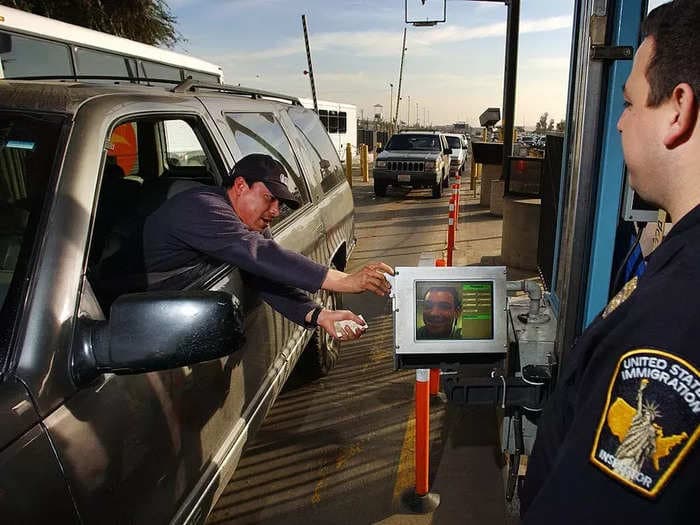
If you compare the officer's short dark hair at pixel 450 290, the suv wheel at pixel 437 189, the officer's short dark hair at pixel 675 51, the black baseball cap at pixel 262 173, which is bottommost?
the suv wheel at pixel 437 189

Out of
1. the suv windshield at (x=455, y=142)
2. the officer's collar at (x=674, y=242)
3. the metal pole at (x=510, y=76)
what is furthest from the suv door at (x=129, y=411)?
the suv windshield at (x=455, y=142)

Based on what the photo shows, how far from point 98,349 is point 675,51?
1422mm

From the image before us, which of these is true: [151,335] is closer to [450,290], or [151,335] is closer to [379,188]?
[450,290]

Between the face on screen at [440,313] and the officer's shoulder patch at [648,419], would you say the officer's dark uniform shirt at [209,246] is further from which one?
the officer's shoulder patch at [648,419]

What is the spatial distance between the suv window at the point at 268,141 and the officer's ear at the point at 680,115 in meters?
2.36

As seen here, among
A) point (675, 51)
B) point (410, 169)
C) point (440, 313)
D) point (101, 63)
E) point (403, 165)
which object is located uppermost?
point (101, 63)

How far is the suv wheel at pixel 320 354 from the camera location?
4041mm

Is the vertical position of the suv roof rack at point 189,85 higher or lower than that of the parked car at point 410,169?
higher

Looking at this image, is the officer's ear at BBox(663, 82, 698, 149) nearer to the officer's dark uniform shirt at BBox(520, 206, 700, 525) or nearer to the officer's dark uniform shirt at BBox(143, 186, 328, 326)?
the officer's dark uniform shirt at BBox(520, 206, 700, 525)

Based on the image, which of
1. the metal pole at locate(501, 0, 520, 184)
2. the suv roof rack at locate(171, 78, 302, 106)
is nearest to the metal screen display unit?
the suv roof rack at locate(171, 78, 302, 106)

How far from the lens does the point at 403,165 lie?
1436cm

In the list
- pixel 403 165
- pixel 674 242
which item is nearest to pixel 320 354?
pixel 674 242

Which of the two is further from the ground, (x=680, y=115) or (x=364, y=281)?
(x=680, y=115)

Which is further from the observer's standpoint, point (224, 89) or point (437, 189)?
point (437, 189)
